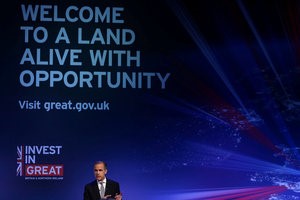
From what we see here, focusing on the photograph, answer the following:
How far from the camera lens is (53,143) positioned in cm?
579

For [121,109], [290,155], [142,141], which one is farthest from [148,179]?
[290,155]

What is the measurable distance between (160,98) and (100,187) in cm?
177

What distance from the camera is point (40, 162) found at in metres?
5.78

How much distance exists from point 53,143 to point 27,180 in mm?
515

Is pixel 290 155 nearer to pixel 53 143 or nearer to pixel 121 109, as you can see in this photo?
pixel 121 109

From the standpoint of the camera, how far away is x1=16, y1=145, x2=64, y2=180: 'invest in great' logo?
575 centimetres

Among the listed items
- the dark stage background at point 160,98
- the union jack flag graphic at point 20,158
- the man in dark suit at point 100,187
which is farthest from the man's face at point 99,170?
the union jack flag graphic at point 20,158

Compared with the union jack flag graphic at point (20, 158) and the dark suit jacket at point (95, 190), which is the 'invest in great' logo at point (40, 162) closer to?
the union jack flag graphic at point (20, 158)

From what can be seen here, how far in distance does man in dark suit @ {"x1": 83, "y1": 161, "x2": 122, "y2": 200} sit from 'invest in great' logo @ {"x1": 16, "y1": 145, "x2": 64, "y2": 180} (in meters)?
1.51

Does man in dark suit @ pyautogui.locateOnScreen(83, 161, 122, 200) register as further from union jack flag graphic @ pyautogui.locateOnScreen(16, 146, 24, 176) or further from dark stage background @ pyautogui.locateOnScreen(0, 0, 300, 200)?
union jack flag graphic @ pyautogui.locateOnScreen(16, 146, 24, 176)

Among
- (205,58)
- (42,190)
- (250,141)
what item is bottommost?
(42,190)

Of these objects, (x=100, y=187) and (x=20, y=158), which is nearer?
(x=100, y=187)

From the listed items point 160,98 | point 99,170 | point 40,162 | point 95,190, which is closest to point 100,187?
point 95,190

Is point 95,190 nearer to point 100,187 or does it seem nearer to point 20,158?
point 100,187
